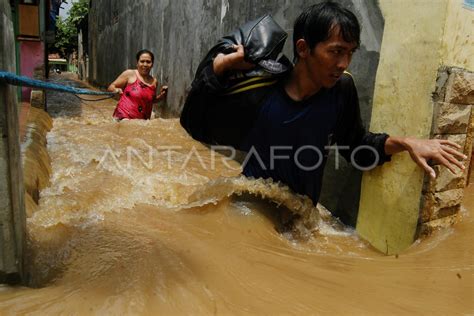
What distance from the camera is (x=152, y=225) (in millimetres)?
2596

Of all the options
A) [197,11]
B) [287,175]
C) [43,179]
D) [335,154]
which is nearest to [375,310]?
[287,175]

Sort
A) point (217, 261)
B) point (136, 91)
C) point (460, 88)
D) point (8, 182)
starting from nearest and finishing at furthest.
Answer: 1. point (8, 182)
2. point (217, 261)
3. point (460, 88)
4. point (136, 91)

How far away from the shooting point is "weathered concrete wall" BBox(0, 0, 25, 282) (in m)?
1.59

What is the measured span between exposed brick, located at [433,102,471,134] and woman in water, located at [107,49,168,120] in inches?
201

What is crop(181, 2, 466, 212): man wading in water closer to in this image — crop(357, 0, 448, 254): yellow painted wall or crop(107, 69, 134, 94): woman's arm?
crop(357, 0, 448, 254): yellow painted wall

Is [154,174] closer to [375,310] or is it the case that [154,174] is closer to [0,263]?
[0,263]

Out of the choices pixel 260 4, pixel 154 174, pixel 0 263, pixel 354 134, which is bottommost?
pixel 154 174

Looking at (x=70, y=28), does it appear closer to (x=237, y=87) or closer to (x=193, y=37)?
(x=193, y=37)

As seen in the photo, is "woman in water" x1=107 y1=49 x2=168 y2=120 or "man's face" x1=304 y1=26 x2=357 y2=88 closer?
"man's face" x1=304 y1=26 x2=357 y2=88

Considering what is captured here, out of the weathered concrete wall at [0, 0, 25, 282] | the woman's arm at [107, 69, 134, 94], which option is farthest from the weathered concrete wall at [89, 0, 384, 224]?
the weathered concrete wall at [0, 0, 25, 282]

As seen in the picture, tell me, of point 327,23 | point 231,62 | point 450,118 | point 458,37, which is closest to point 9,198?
point 231,62

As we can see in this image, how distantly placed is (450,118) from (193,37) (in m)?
5.04

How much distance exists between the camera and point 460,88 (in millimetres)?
2355

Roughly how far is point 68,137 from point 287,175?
4063mm
